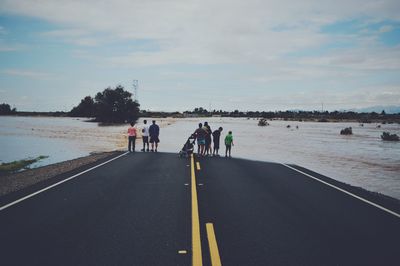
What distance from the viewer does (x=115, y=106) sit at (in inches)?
3438

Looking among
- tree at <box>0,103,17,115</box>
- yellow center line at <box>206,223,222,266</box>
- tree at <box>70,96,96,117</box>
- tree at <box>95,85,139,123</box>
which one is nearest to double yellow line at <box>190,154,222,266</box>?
yellow center line at <box>206,223,222,266</box>

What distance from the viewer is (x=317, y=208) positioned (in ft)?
26.7

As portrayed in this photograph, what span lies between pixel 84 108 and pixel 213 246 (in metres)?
149

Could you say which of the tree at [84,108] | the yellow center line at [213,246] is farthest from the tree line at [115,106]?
the yellow center line at [213,246]

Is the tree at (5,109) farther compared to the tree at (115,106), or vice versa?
the tree at (5,109)

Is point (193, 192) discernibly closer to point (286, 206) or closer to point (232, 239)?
point (286, 206)

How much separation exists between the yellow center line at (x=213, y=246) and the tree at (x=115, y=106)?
83.6 metres

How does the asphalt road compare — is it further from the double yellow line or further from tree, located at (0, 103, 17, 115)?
tree, located at (0, 103, 17, 115)

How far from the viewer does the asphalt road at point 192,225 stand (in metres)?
5.14

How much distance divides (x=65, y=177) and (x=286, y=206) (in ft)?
27.8

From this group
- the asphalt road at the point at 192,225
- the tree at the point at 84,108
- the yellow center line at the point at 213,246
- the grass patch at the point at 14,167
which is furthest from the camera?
the tree at the point at 84,108

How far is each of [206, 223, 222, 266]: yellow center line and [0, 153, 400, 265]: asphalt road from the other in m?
0.02

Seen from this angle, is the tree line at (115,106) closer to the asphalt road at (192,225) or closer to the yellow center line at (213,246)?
the asphalt road at (192,225)

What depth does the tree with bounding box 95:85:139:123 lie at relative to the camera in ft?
Result: 282
